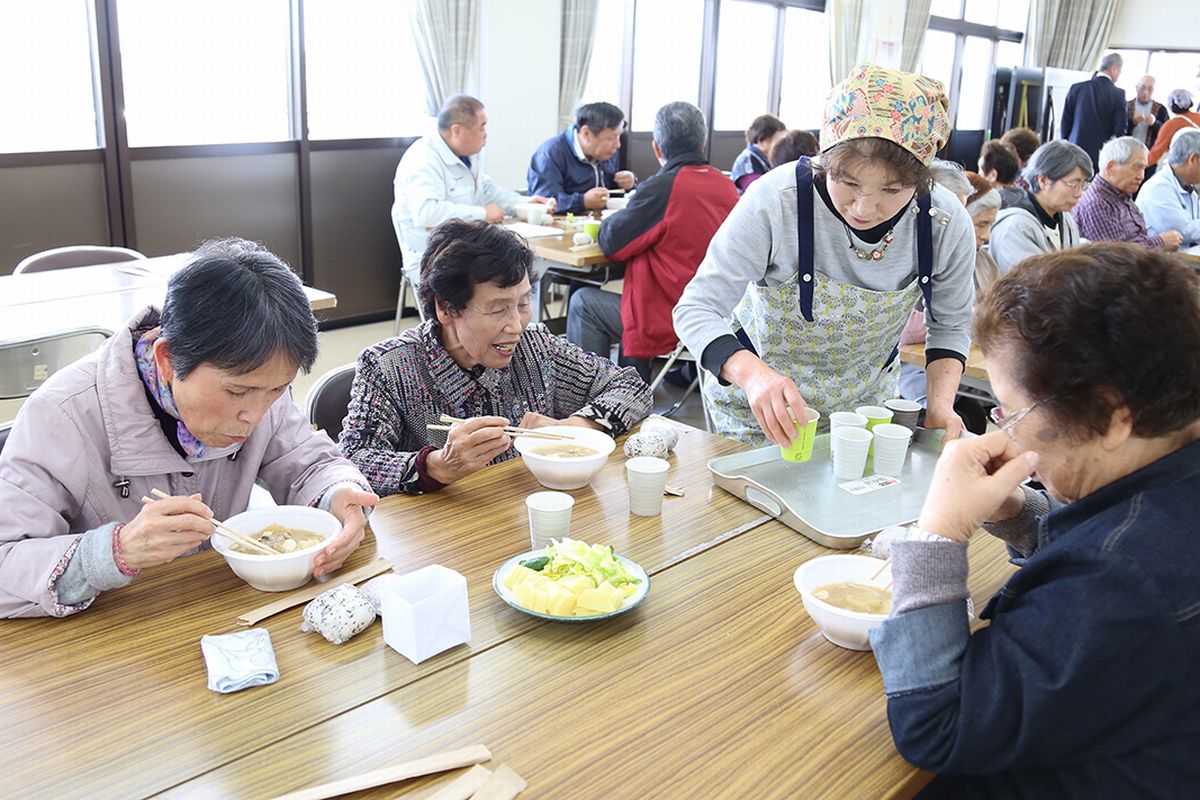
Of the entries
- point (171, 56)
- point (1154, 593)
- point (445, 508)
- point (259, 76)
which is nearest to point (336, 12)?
point (259, 76)

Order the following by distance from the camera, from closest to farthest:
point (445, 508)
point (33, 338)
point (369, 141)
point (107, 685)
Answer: point (107, 685)
point (445, 508)
point (33, 338)
point (369, 141)

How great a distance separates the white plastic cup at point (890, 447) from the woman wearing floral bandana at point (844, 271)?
20 cm

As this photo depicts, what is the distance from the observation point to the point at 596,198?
6070 mm

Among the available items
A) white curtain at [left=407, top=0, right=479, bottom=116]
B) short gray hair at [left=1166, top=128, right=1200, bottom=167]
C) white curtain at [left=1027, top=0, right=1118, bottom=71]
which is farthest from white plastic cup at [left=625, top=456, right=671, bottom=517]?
white curtain at [left=1027, top=0, right=1118, bottom=71]

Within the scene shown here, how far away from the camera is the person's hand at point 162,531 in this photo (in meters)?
1.40

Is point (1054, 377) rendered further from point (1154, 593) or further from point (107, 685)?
point (107, 685)

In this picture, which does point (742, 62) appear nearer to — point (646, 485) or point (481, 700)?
point (646, 485)

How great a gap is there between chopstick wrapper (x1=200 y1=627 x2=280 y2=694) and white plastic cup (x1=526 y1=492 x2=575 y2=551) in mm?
487

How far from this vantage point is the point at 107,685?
1269 millimetres

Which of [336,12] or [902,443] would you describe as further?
[336,12]

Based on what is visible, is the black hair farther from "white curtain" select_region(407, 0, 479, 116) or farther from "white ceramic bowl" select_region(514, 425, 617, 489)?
"white curtain" select_region(407, 0, 479, 116)

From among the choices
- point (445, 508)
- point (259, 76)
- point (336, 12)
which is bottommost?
point (445, 508)

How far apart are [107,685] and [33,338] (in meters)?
1.72

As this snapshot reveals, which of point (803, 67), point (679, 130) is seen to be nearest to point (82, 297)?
point (679, 130)
